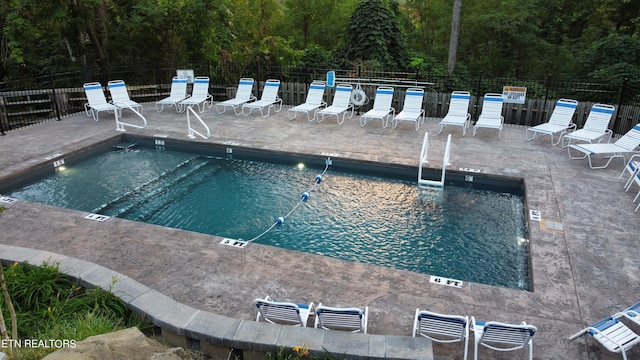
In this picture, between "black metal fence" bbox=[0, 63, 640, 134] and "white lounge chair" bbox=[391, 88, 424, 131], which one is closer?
"black metal fence" bbox=[0, 63, 640, 134]

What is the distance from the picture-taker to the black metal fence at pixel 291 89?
10.9 metres

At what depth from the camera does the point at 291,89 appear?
43.1 ft

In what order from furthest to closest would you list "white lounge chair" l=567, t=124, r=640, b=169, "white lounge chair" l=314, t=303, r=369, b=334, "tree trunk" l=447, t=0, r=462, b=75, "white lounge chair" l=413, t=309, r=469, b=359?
"tree trunk" l=447, t=0, r=462, b=75 → "white lounge chair" l=567, t=124, r=640, b=169 → "white lounge chair" l=314, t=303, r=369, b=334 → "white lounge chair" l=413, t=309, r=469, b=359

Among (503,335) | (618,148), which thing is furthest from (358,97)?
(503,335)

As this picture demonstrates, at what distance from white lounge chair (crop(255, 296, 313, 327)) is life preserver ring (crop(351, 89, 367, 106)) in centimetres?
882

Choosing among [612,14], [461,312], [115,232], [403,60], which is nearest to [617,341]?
[461,312]

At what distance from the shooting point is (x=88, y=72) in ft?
42.5

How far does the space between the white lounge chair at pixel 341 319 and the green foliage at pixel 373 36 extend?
1273 cm

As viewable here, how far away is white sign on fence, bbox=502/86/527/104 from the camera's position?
10.7m

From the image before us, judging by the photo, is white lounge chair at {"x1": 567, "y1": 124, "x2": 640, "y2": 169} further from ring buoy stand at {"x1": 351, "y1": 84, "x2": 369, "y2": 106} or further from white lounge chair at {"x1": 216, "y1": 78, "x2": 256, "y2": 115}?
white lounge chair at {"x1": 216, "y1": 78, "x2": 256, "y2": 115}

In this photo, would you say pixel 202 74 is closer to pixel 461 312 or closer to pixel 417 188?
pixel 417 188

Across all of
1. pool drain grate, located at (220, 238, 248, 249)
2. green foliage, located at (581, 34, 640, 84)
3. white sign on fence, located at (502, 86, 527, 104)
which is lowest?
pool drain grate, located at (220, 238, 248, 249)

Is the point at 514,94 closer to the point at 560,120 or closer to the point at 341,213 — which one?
the point at 560,120

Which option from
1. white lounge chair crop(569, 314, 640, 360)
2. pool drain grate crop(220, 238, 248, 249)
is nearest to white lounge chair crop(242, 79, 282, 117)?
pool drain grate crop(220, 238, 248, 249)
